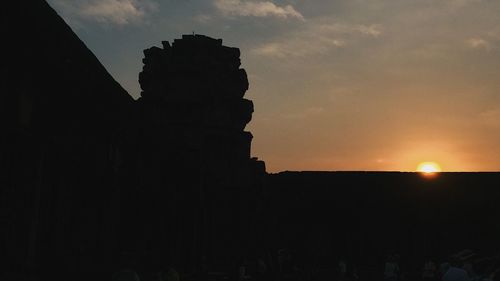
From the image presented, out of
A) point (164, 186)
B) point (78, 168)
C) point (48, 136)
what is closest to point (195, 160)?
point (164, 186)

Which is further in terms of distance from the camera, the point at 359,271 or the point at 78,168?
the point at 359,271

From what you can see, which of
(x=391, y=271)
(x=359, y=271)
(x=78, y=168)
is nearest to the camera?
(x=78, y=168)

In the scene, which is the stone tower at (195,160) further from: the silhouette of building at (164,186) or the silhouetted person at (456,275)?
the silhouetted person at (456,275)

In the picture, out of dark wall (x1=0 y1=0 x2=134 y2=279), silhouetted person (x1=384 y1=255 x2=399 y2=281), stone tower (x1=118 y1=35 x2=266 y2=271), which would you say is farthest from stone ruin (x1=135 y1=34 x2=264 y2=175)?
dark wall (x1=0 y1=0 x2=134 y2=279)

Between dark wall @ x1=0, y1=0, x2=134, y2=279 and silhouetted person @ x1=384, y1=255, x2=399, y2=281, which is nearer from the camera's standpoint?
dark wall @ x1=0, y1=0, x2=134, y2=279

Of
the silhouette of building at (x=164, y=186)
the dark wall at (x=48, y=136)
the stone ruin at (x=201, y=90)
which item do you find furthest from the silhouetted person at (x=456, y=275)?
the stone ruin at (x=201, y=90)

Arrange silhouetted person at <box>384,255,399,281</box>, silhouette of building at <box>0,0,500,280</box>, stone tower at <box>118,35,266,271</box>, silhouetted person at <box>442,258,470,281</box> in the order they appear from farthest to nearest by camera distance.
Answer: silhouetted person at <box>384,255,399,281</box>, silhouetted person at <box>442,258,470,281</box>, stone tower at <box>118,35,266,271</box>, silhouette of building at <box>0,0,500,280</box>

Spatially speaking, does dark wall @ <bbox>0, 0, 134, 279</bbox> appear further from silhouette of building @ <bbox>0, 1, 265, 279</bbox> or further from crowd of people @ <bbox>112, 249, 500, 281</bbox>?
crowd of people @ <bbox>112, 249, 500, 281</bbox>

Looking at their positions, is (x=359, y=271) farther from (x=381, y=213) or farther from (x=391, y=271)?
(x=391, y=271)

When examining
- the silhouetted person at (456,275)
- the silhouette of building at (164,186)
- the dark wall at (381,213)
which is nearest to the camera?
the silhouette of building at (164,186)

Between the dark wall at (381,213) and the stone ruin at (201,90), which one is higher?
the stone ruin at (201,90)

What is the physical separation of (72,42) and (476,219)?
119ft

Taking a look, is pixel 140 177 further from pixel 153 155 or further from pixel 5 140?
pixel 5 140

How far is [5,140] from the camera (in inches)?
267
